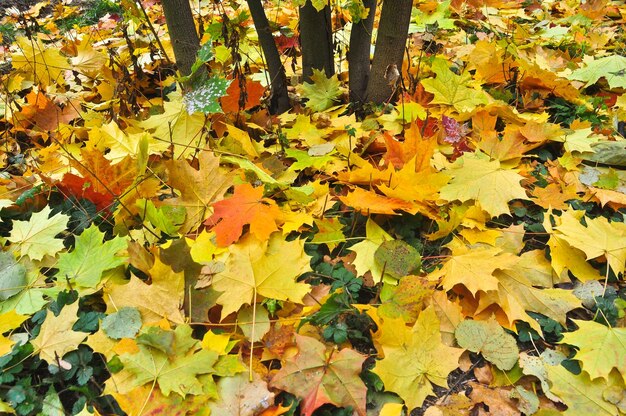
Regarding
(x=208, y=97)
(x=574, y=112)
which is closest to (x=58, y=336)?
(x=208, y=97)

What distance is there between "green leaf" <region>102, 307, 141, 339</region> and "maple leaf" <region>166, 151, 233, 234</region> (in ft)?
1.49

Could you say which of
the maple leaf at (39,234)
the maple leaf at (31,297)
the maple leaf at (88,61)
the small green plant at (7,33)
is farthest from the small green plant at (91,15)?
the maple leaf at (31,297)

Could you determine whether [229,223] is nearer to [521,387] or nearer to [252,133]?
[252,133]

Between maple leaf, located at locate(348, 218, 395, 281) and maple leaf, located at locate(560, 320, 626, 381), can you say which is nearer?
maple leaf, located at locate(560, 320, 626, 381)

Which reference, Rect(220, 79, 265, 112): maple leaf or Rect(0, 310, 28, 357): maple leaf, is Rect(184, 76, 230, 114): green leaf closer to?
Rect(220, 79, 265, 112): maple leaf

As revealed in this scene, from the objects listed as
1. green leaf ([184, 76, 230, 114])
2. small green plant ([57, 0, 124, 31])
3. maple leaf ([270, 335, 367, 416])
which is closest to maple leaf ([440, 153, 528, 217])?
maple leaf ([270, 335, 367, 416])

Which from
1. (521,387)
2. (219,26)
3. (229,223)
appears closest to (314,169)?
(229,223)

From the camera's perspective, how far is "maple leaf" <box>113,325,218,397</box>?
1179 mm

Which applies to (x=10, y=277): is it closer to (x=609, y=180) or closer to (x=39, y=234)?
(x=39, y=234)

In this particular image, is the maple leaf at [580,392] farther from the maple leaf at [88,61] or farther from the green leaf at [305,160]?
the maple leaf at [88,61]

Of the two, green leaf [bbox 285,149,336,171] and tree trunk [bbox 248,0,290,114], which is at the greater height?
tree trunk [bbox 248,0,290,114]

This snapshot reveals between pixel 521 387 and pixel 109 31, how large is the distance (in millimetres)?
3934

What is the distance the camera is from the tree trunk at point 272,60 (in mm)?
2142

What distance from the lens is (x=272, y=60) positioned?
232 centimetres
